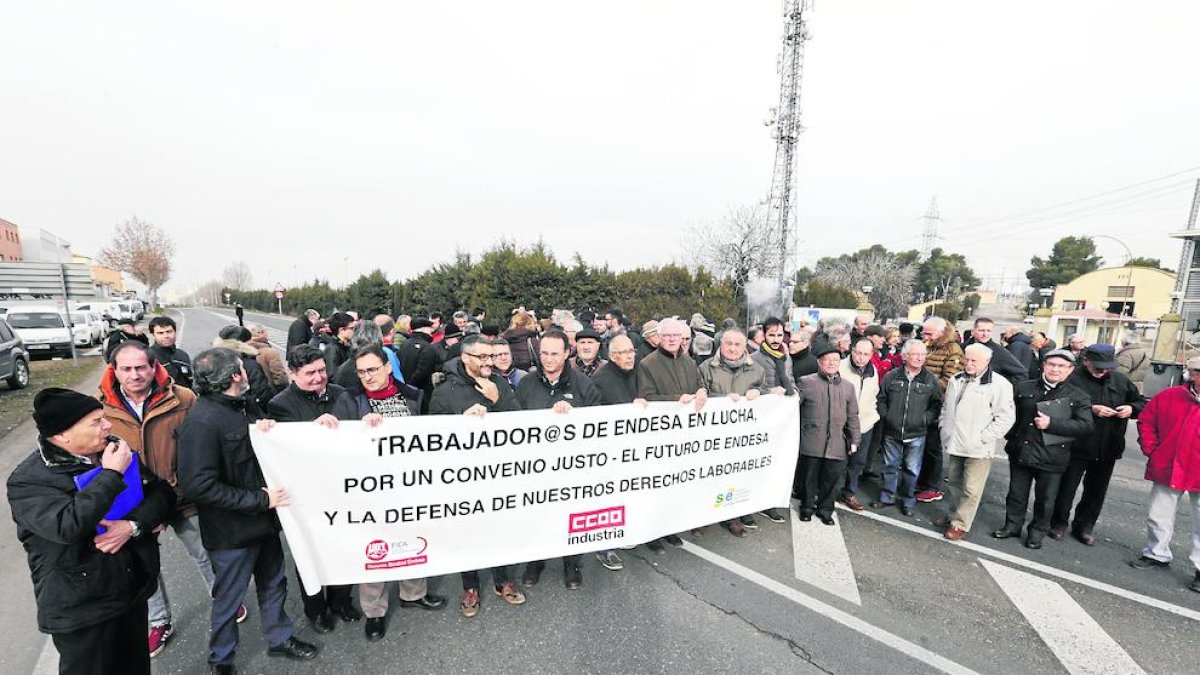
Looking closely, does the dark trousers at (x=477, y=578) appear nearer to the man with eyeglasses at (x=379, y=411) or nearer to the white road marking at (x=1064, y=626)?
the man with eyeglasses at (x=379, y=411)

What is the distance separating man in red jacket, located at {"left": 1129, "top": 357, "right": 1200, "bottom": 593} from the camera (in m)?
3.93

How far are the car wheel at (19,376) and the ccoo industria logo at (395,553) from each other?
499 inches

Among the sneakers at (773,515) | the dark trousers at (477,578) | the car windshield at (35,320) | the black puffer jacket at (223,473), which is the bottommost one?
the sneakers at (773,515)

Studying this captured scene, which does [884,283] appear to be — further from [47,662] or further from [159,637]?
[47,662]

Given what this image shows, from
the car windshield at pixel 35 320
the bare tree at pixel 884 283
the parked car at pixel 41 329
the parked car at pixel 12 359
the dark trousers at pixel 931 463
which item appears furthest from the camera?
the bare tree at pixel 884 283

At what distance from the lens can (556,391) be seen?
387cm

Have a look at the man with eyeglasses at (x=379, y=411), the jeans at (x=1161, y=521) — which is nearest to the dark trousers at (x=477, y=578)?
the man with eyeglasses at (x=379, y=411)

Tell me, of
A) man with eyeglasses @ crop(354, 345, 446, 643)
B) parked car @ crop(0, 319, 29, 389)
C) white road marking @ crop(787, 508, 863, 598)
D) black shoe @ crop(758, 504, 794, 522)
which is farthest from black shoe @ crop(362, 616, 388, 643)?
parked car @ crop(0, 319, 29, 389)

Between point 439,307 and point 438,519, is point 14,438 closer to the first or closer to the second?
point 438,519

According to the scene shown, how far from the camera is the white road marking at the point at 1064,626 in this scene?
10.1 ft

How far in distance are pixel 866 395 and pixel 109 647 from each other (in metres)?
6.12

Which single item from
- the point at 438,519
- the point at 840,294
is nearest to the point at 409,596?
the point at 438,519

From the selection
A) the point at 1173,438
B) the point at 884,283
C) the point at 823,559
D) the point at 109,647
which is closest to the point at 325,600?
the point at 109,647

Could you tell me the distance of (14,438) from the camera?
714 centimetres
